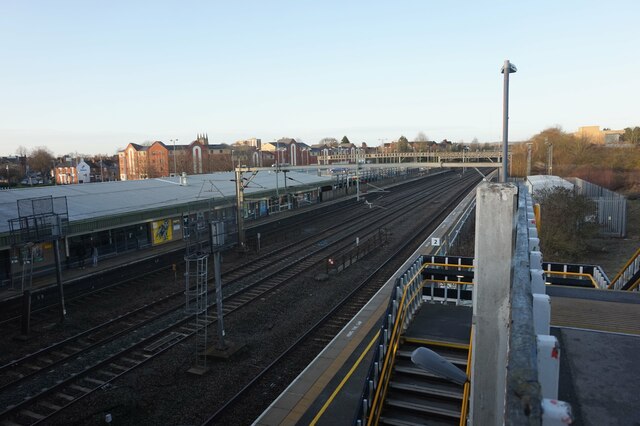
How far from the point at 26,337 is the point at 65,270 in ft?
21.5

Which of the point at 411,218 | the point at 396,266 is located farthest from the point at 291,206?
the point at 396,266

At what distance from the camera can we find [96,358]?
40.4 ft

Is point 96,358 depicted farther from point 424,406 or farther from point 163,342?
point 424,406

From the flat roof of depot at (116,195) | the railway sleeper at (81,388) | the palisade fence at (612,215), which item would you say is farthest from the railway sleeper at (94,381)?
the palisade fence at (612,215)

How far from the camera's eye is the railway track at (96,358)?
10.2 m

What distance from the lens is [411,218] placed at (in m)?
37.2

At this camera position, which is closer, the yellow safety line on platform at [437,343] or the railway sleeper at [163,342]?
the yellow safety line on platform at [437,343]

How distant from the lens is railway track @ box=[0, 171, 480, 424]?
10.2 m

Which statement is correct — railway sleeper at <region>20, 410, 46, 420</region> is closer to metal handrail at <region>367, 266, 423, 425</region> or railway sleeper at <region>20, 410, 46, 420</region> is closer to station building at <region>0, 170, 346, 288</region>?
station building at <region>0, 170, 346, 288</region>

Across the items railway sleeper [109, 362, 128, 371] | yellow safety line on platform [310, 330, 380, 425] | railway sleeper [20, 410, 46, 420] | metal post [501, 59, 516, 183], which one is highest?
metal post [501, 59, 516, 183]

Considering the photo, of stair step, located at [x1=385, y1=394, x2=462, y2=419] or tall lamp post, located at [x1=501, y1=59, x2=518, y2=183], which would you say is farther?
tall lamp post, located at [x1=501, y1=59, x2=518, y2=183]

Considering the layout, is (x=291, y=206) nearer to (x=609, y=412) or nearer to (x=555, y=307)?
(x=555, y=307)

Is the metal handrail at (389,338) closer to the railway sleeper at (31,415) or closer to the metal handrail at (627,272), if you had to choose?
the metal handrail at (627,272)

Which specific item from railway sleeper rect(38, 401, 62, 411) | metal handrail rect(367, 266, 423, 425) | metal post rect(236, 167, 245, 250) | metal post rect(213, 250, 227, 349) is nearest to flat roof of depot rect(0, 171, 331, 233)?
metal post rect(236, 167, 245, 250)
